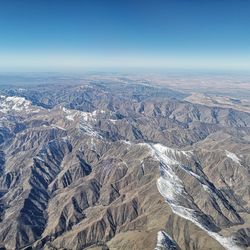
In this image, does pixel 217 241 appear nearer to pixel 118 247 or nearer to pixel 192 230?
pixel 192 230

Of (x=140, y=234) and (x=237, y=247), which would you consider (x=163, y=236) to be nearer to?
(x=140, y=234)

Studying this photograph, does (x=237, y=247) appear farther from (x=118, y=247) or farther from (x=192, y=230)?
(x=118, y=247)

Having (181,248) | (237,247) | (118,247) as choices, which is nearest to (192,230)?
(181,248)

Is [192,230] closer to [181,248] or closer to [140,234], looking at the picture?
[181,248]

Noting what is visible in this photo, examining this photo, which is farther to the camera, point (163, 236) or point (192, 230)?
point (192, 230)

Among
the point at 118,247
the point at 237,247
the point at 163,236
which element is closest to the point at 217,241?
the point at 237,247

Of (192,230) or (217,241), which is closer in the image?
(217,241)

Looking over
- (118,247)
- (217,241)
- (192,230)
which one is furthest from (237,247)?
(118,247)
